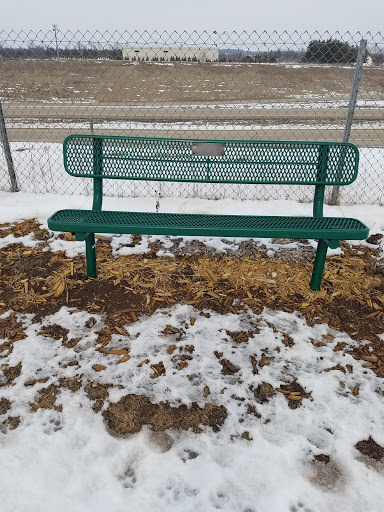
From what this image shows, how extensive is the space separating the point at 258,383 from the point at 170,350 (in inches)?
23.3

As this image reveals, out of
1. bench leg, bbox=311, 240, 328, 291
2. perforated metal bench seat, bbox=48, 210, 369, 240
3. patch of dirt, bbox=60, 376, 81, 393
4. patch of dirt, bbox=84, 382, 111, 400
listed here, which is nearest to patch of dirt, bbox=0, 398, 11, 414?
patch of dirt, bbox=60, 376, 81, 393

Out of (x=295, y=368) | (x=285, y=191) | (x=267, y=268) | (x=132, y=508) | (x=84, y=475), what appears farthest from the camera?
(x=285, y=191)

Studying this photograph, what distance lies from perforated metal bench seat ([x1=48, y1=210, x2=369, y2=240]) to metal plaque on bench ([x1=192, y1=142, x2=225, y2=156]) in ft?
1.96

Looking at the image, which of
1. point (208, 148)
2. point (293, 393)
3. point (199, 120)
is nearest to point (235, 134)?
point (199, 120)

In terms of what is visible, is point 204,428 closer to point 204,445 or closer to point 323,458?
point 204,445

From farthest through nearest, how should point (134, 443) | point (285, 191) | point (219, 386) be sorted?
point (285, 191) < point (219, 386) < point (134, 443)

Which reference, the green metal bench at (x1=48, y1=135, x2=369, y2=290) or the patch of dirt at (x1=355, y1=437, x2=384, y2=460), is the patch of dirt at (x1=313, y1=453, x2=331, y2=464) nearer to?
the patch of dirt at (x1=355, y1=437, x2=384, y2=460)

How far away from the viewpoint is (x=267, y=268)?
3498 mm

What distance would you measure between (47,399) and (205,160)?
2.23m

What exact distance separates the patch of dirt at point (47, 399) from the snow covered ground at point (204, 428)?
22mm

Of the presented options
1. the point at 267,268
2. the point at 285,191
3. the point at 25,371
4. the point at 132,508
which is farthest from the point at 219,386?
the point at 285,191

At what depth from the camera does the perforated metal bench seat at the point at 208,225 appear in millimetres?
2812

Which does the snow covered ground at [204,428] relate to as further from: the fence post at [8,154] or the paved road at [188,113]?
the paved road at [188,113]

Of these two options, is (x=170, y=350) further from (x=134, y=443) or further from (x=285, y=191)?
(x=285, y=191)
